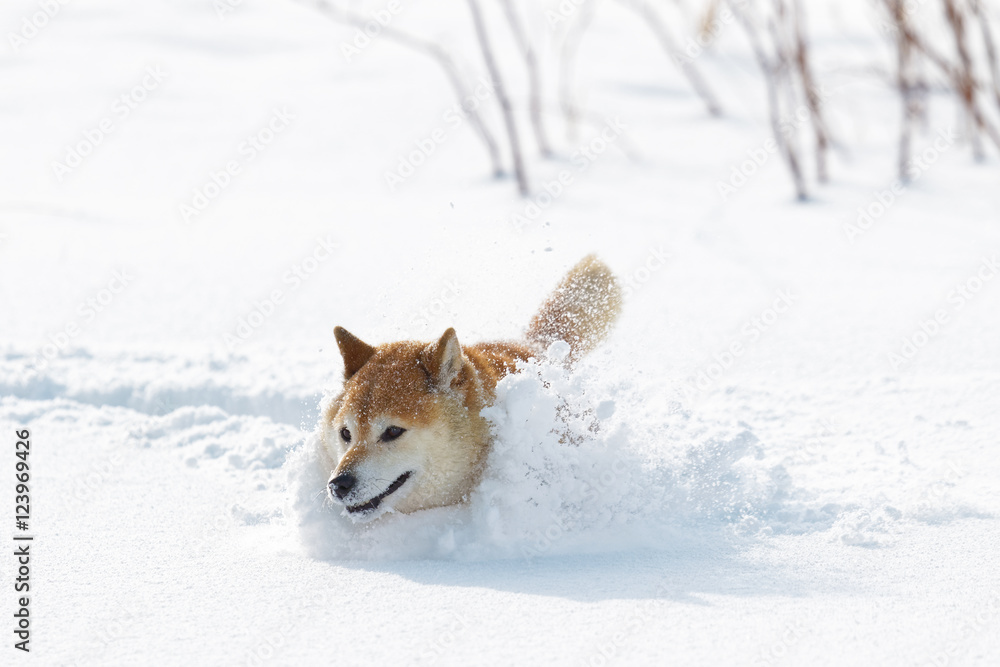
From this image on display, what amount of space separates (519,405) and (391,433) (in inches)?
17.8

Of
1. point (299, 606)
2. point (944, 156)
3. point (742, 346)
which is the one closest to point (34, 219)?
point (742, 346)

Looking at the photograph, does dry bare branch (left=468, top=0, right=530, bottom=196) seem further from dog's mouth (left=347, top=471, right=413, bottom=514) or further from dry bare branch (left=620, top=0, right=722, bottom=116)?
dog's mouth (left=347, top=471, right=413, bottom=514)

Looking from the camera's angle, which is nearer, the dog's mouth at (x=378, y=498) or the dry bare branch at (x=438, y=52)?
the dog's mouth at (x=378, y=498)

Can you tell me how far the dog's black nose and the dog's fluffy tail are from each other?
1187 millimetres

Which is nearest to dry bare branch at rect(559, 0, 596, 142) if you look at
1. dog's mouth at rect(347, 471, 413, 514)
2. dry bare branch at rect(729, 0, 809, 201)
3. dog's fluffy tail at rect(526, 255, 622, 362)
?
dry bare branch at rect(729, 0, 809, 201)

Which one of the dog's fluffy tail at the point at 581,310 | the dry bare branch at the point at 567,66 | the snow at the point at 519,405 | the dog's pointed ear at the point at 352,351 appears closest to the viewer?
the snow at the point at 519,405

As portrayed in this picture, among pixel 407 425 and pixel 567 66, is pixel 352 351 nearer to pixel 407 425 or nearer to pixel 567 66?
pixel 407 425

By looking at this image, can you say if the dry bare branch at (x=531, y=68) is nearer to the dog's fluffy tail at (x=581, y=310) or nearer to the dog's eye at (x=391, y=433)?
the dog's fluffy tail at (x=581, y=310)

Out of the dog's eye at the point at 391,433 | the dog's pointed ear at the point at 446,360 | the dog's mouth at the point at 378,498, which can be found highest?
the dog's pointed ear at the point at 446,360

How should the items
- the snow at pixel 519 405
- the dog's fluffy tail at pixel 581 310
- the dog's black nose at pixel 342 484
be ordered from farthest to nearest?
the dog's fluffy tail at pixel 581 310 < the dog's black nose at pixel 342 484 < the snow at pixel 519 405

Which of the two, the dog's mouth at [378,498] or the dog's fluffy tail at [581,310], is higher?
the dog's mouth at [378,498]

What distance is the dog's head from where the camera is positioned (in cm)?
310

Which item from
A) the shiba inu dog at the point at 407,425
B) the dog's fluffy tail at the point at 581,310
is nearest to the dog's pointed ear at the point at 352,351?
the shiba inu dog at the point at 407,425

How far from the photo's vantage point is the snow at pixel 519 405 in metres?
2.51
